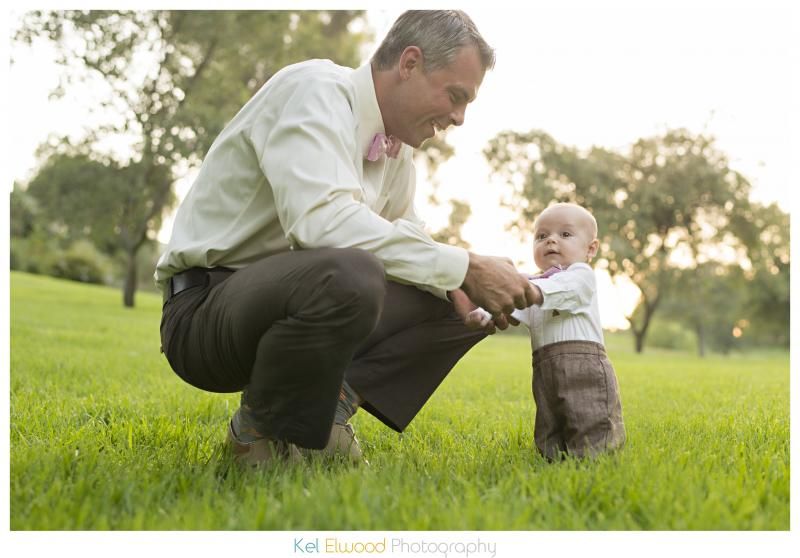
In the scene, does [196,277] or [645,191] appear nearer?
[196,277]

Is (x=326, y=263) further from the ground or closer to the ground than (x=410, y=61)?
closer to the ground

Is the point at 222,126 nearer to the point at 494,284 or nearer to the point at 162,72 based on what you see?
the point at 162,72

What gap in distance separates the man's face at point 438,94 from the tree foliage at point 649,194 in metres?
20.9

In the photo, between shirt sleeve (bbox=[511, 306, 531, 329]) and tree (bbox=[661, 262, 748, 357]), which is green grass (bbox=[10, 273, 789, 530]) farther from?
tree (bbox=[661, 262, 748, 357])

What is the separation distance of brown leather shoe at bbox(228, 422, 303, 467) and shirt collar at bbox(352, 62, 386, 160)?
46.4 inches

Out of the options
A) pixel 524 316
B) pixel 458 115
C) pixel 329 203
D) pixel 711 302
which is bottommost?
pixel 711 302

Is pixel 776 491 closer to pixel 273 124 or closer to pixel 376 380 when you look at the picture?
pixel 376 380

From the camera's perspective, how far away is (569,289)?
3.08 metres

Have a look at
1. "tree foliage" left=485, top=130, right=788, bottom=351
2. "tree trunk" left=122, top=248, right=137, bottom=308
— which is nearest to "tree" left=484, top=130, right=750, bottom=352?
"tree foliage" left=485, top=130, right=788, bottom=351

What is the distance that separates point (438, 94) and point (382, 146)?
12.2 inches

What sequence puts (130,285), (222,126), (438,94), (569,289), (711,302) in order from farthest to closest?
(711,302), (130,285), (222,126), (569,289), (438,94)

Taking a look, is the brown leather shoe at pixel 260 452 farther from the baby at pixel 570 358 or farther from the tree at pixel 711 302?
the tree at pixel 711 302

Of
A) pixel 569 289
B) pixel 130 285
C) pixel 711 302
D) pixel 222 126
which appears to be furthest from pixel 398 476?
pixel 711 302
